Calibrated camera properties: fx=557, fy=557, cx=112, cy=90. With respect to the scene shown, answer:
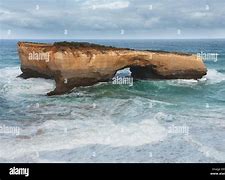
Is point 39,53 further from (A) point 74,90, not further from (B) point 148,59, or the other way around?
(B) point 148,59

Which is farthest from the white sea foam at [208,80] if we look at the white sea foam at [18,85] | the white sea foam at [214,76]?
the white sea foam at [18,85]

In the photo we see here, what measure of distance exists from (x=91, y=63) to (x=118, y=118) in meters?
0.72

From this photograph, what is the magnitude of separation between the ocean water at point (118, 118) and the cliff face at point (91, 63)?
0.26ft

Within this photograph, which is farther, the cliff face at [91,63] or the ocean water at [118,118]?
the cliff face at [91,63]

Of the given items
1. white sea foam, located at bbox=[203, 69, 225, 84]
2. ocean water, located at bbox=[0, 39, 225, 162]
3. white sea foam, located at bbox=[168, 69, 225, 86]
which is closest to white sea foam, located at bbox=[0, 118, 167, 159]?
ocean water, located at bbox=[0, 39, 225, 162]

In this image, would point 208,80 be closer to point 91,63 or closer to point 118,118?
point 118,118

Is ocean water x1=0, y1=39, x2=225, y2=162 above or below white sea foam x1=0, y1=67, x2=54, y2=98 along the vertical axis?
below

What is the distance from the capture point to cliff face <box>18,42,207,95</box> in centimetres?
473

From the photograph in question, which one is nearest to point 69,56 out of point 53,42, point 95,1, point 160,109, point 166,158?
point 53,42

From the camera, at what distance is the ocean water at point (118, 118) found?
435 cm

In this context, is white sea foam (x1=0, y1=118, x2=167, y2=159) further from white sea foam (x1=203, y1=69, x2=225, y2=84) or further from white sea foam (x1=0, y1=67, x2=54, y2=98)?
white sea foam (x1=203, y1=69, x2=225, y2=84)

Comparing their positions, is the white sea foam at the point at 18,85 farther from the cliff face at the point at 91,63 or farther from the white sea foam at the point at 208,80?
the white sea foam at the point at 208,80

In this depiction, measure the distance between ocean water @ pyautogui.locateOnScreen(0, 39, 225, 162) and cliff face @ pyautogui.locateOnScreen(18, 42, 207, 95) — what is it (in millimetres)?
80
